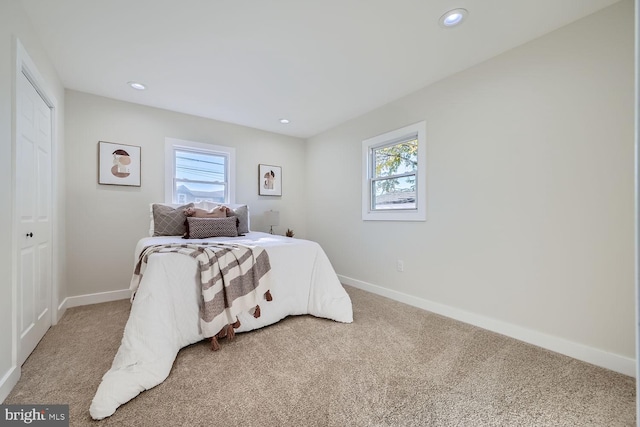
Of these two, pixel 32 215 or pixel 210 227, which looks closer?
pixel 32 215

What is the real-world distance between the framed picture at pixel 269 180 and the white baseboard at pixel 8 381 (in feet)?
10.3

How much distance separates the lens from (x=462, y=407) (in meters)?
1.38

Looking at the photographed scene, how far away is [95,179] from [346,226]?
10.5 feet

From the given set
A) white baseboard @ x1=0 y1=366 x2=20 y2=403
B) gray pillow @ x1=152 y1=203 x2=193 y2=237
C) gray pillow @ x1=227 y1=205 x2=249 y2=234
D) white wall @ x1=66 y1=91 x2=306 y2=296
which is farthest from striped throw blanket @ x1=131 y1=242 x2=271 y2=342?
white wall @ x1=66 y1=91 x2=306 y2=296

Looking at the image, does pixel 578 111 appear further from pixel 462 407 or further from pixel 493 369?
pixel 462 407

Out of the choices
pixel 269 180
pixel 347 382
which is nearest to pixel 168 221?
pixel 269 180

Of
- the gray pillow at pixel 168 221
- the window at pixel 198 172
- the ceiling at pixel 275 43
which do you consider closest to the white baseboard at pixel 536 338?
the ceiling at pixel 275 43

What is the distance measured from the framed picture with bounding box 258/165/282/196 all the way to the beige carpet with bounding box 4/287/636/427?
255 cm

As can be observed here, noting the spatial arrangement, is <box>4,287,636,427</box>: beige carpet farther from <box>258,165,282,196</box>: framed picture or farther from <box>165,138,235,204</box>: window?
<box>258,165,282,196</box>: framed picture

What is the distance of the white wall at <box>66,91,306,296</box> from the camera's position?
9.87ft

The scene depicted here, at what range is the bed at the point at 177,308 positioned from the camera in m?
1.46

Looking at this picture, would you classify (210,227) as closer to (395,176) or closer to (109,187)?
(109,187)

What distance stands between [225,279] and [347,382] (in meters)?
1.11

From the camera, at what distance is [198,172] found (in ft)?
12.6
